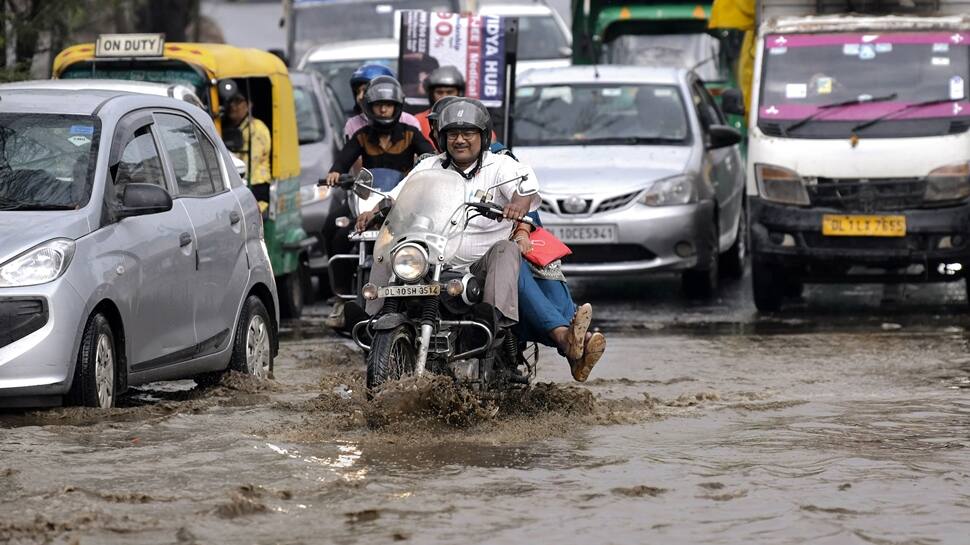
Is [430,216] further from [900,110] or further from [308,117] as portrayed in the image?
[308,117]

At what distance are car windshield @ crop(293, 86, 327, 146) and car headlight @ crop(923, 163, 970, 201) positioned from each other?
220 inches

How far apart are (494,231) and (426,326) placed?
82 cm

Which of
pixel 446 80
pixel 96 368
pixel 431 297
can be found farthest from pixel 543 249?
pixel 446 80

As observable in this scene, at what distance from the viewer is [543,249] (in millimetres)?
9117

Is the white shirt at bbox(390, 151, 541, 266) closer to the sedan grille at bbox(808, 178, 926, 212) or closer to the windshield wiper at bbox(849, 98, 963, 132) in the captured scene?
the sedan grille at bbox(808, 178, 926, 212)

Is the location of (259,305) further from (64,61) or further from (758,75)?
(758,75)

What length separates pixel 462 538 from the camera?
6246 millimetres

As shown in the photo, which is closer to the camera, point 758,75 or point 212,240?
point 212,240

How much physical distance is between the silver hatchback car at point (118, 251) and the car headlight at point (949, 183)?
5.82 m

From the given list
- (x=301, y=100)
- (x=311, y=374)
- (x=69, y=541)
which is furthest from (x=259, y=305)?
(x=301, y=100)

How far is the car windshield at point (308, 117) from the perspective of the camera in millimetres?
17109

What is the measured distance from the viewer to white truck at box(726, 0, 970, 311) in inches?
563

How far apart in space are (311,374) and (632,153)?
5132mm

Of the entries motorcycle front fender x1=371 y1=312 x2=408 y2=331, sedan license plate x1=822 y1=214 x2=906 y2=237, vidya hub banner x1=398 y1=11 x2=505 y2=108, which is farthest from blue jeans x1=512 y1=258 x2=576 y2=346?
vidya hub banner x1=398 y1=11 x2=505 y2=108
